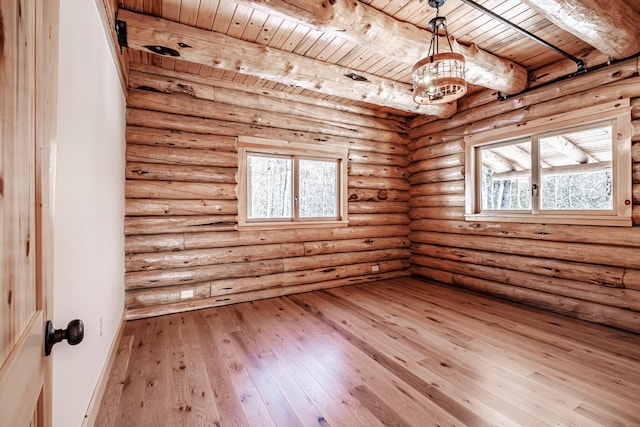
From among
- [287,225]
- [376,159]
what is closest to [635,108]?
[376,159]

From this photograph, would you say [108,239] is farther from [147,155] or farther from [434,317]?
[434,317]

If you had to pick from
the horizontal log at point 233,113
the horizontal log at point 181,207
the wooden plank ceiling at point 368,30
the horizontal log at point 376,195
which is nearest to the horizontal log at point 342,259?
the horizontal log at point 376,195

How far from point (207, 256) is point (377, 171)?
3011 mm

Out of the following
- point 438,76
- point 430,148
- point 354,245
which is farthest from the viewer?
point 430,148

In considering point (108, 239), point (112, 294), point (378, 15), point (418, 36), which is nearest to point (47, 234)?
point (108, 239)

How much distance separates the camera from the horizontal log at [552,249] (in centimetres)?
298

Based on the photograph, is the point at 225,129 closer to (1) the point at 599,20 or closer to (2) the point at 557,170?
(1) the point at 599,20

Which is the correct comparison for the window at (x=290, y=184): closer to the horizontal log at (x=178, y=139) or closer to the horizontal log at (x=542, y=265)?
the horizontal log at (x=178, y=139)

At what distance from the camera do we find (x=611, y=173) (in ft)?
10.2

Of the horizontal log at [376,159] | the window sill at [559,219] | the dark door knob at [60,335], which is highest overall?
the horizontal log at [376,159]

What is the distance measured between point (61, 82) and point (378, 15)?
93.0 inches

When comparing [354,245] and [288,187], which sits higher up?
[288,187]

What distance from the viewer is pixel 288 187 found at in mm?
4336

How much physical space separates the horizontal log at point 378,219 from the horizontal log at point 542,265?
2.28 ft
